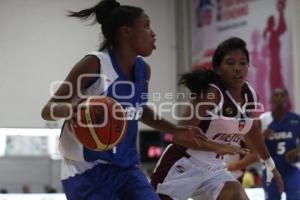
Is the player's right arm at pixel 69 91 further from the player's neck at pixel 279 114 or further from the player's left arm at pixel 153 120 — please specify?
the player's neck at pixel 279 114

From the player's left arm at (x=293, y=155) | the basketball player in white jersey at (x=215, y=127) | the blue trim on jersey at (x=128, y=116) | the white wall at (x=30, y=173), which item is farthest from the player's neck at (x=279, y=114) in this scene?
the white wall at (x=30, y=173)

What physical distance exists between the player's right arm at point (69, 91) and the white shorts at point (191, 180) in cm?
105

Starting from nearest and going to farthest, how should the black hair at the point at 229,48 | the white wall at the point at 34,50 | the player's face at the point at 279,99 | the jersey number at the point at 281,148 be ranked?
the black hair at the point at 229,48 < the jersey number at the point at 281,148 < the player's face at the point at 279,99 < the white wall at the point at 34,50

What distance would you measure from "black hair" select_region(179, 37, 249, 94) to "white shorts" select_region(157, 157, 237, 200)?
0.41 meters

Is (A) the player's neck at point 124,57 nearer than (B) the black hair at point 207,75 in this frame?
Yes

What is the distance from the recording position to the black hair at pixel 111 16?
9.55 ft

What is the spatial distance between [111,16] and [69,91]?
493 millimetres

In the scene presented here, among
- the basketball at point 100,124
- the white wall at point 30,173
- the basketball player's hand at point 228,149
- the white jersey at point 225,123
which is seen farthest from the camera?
A: the white wall at point 30,173

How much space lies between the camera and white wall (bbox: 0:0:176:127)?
8.13 m

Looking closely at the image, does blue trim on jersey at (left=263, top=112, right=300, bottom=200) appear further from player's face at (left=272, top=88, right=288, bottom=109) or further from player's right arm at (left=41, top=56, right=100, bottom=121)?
player's right arm at (left=41, top=56, right=100, bottom=121)

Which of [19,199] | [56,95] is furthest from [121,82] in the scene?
[19,199]

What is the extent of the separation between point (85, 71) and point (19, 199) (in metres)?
3.14

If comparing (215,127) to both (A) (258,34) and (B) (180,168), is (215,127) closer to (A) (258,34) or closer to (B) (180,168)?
(B) (180,168)

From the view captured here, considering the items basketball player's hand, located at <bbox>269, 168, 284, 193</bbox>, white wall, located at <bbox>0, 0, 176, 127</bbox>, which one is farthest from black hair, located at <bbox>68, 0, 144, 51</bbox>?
white wall, located at <bbox>0, 0, 176, 127</bbox>
